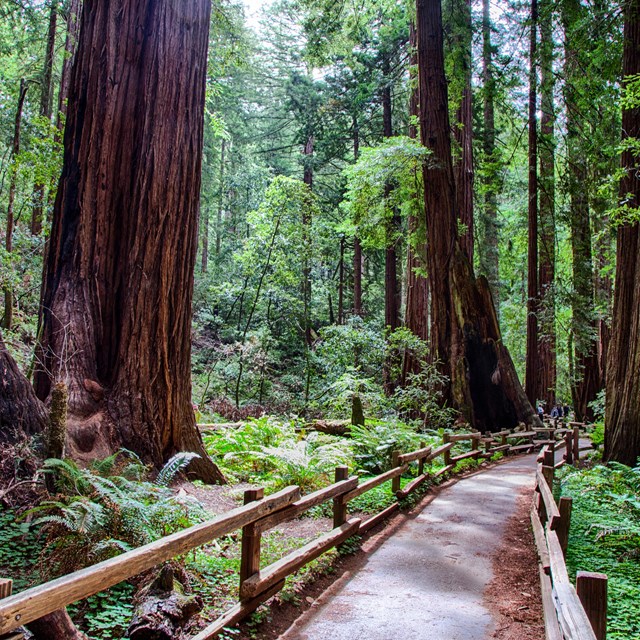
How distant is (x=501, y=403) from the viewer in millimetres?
16328

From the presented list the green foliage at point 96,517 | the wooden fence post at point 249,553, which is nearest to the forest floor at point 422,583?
the wooden fence post at point 249,553

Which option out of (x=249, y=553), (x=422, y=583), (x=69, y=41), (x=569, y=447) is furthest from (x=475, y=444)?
(x=69, y=41)

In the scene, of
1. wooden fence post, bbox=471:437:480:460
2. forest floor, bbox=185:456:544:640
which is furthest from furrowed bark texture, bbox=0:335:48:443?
wooden fence post, bbox=471:437:480:460

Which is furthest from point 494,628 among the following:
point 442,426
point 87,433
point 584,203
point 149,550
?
point 584,203

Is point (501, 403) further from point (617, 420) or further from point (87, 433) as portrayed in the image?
point (87, 433)

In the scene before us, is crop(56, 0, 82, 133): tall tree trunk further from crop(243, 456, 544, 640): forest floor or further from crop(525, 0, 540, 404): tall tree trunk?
crop(525, 0, 540, 404): tall tree trunk

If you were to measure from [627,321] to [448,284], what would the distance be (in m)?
5.60

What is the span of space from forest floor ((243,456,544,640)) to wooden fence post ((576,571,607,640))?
1.95 m

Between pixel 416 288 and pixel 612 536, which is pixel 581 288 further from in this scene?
pixel 612 536

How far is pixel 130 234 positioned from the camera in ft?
23.2

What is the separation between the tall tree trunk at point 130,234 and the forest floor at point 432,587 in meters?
2.53

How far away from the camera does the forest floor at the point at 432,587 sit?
4.46 meters

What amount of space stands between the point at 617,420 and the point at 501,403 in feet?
19.0

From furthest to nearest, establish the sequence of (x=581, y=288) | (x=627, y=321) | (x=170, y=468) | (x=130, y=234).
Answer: (x=581, y=288), (x=627, y=321), (x=130, y=234), (x=170, y=468)
